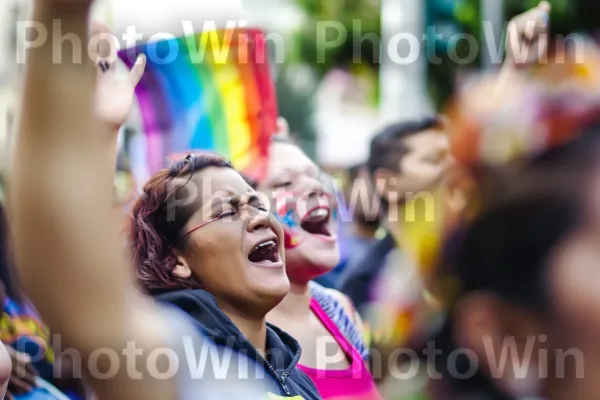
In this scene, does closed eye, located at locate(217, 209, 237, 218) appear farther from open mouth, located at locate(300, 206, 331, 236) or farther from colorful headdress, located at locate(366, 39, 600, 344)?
colorful headdress, located at locate(366, 39, 600, 344)

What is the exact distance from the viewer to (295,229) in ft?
6.18

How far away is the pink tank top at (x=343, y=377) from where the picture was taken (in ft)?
5.86

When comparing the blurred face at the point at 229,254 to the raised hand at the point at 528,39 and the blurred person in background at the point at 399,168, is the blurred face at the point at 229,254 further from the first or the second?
the raised hand at the point at 528,39

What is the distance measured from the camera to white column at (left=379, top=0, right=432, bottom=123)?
2.14m

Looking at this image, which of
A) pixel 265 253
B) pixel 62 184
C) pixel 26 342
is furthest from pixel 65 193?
pixel 26 342

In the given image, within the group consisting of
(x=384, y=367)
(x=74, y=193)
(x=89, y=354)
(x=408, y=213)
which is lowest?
(x=384, y=367)

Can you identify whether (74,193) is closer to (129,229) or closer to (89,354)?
(89,354)

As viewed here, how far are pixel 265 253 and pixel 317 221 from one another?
295 mm

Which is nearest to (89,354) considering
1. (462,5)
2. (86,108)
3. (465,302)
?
(86,108)

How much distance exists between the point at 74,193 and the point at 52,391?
1345 millimetres

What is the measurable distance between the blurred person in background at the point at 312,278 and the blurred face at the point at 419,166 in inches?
9.3

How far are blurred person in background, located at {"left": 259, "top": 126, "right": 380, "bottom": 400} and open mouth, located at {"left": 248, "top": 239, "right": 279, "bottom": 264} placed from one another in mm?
198

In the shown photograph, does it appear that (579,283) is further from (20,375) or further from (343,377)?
(20,375)

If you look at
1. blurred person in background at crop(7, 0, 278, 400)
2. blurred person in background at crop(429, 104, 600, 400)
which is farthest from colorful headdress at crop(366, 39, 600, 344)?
blurred person in background at crop(7, 0, 278, 400)
